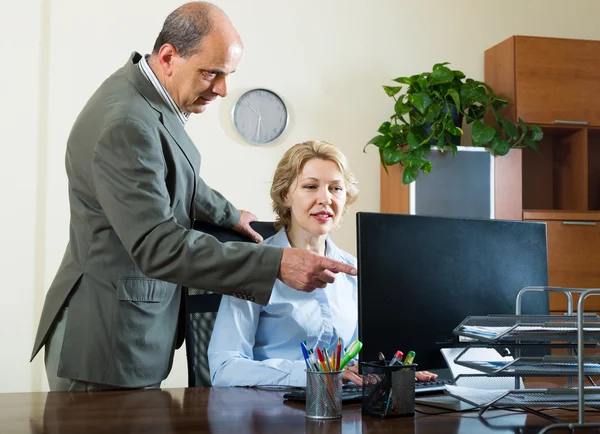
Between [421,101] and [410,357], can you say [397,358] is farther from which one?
[421,101]

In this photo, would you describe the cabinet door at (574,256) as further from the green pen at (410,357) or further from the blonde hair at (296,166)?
the green pen at (410,357)

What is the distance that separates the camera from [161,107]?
77.0 inches

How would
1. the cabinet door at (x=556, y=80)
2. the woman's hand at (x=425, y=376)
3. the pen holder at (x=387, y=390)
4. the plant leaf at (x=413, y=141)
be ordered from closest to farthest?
1. the pen holder at (x=387, y=390)
2. the woman's hand at (x=425, y=376)
3. the plant leaf at (x=413, y=141)
4. the cabinet door at (x=556, y=80)

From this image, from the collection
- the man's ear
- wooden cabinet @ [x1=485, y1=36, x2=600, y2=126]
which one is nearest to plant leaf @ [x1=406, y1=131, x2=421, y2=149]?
wooden cabinet @ [x1=485, y1=36, x2=600, y2=126]

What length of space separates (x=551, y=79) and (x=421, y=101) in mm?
838

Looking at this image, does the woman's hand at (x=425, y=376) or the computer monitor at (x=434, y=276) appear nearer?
the computer monitor at (x=434, y=276)

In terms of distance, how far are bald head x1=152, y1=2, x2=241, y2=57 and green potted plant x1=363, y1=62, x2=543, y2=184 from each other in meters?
2.43

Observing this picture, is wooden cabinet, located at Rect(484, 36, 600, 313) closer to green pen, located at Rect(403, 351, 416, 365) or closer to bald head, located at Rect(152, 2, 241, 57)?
bald head, located at Rect(152, 2, 241, 57)

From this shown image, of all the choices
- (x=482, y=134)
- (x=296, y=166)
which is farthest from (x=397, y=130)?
(x=296, y=166)

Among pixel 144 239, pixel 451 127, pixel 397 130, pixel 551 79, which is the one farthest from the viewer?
pixel 551 79

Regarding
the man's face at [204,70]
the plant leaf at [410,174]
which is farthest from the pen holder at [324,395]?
the plant leaf at [410,174]

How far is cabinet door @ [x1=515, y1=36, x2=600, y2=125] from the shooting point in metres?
4.49

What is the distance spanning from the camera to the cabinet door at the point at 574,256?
4406mm

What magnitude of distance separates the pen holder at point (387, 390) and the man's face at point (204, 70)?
910 millimetres
